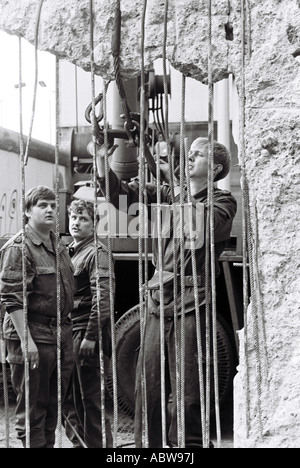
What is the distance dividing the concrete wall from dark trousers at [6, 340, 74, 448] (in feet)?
4.45

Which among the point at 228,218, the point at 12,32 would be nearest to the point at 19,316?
the point at 228,218

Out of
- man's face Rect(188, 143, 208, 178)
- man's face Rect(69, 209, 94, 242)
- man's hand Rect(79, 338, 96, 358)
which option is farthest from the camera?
man's face Rect(69, 209, 94, 242)

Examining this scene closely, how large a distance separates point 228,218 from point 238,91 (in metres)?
1.06

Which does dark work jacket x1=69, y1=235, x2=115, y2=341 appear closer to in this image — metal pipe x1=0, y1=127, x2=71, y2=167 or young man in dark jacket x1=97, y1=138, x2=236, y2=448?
young man in dark jacket x1=97, y1=138, x2=236, y2=448

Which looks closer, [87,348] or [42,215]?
[42,215]

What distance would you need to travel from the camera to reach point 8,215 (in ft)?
21.3

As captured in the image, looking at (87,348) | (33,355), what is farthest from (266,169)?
(87,348)

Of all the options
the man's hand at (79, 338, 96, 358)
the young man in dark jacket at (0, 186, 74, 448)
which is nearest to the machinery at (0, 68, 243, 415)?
the young man in dark jacket at (0, 186, 74, 448)

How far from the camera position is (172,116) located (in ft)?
23.0

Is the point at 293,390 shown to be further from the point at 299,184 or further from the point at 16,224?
the point at 16,224

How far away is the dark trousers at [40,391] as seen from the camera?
349cm

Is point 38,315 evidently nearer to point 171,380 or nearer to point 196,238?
point 171,380

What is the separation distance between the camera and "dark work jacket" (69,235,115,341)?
4.01 m

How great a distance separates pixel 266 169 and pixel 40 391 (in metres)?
1.74
